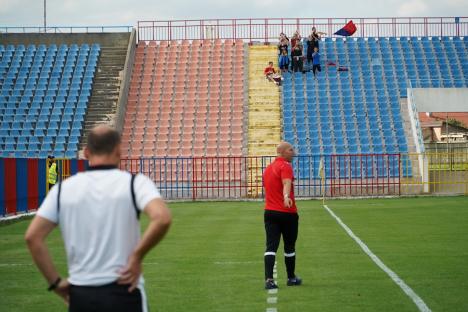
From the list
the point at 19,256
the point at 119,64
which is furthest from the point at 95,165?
the point at 119,64

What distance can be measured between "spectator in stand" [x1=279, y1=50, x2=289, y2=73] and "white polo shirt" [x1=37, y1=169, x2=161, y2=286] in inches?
1692

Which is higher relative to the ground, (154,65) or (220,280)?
(154,65)

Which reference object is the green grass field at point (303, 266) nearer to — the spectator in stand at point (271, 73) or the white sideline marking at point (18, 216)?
the white sideline marking at point (18, 216)

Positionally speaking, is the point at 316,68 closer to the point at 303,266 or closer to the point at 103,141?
the point at 303,266

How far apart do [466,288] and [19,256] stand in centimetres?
892

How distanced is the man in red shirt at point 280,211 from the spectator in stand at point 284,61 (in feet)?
117

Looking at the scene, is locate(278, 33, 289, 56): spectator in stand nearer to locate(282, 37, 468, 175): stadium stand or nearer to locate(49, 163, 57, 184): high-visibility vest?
locate(282, 37, 468, 175): stadium stand

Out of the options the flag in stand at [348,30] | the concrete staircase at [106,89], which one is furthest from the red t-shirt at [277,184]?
the flag in stand at [348,30]

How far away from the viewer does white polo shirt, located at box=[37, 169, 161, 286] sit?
17.9ft

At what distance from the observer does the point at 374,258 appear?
1612 centimetres

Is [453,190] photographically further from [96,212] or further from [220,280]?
[96,212]

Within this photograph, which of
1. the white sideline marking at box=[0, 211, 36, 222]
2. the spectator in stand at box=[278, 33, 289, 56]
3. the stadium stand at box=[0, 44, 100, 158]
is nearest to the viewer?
the white sideline marking at box=[0, 211, 36, 222]

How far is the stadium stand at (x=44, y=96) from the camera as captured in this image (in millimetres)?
42562

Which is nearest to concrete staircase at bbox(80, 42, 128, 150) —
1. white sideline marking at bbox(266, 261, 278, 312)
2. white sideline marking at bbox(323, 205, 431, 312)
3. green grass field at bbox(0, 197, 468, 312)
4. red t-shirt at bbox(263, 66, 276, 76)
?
red t-shirt at bbox(263, 66, 276, 76)
